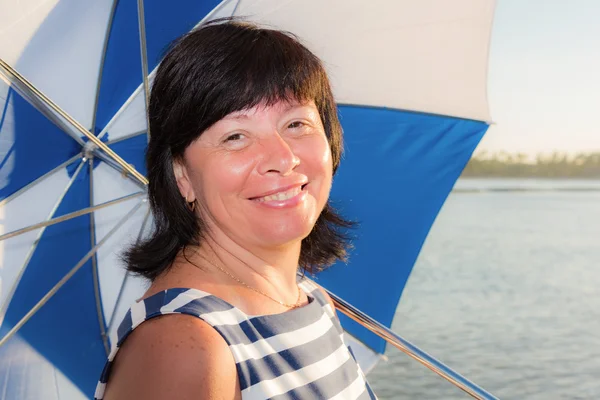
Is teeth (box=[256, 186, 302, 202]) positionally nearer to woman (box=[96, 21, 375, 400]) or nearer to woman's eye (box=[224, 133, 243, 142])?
woman (box=[96, 21, 375, 400])

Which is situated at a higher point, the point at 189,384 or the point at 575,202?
the point at 575,202

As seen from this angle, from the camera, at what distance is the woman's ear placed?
1584mm

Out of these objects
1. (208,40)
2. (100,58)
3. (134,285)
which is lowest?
(134,285)

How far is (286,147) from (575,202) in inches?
1211

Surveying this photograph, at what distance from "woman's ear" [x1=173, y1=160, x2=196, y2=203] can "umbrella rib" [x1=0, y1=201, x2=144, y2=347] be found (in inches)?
33.7

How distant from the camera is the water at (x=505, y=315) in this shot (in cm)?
646

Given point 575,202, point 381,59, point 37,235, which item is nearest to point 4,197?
point 37,235

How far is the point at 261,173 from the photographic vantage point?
148cm

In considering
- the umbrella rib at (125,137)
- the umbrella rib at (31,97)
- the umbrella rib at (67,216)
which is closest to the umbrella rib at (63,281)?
the umbrella rib at (67,216)

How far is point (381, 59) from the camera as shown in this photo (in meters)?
2.77

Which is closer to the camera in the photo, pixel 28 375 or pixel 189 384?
pixel 189 384

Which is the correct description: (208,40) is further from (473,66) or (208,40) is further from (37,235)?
(473,66)

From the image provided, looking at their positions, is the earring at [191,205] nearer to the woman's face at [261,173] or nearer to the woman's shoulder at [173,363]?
the woman's face at [261,173]

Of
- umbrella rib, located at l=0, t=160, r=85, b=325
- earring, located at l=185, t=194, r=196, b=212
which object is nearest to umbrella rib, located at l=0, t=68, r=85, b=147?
umbrella rib, located at l=0, t=160, r=85, b=325
